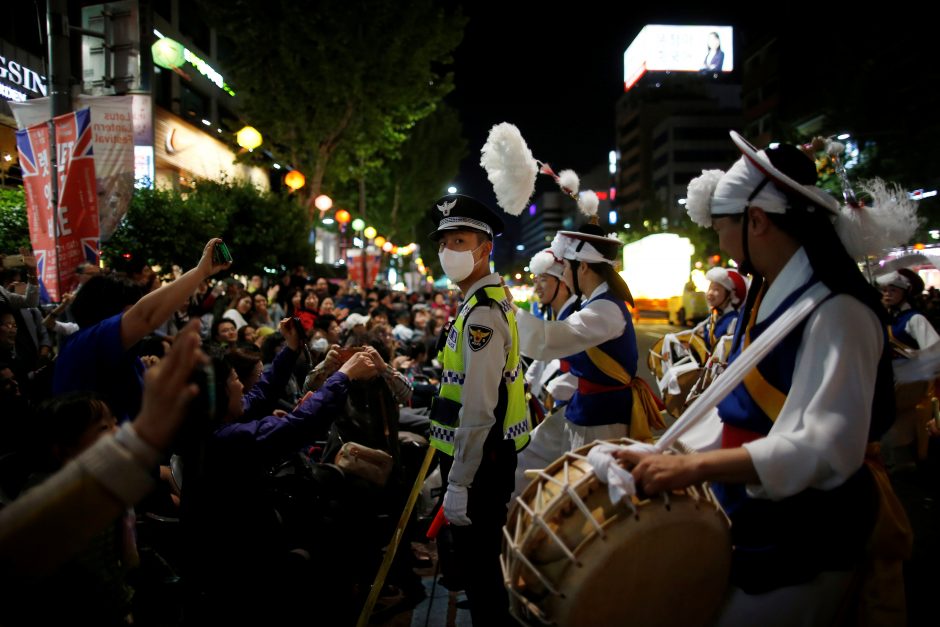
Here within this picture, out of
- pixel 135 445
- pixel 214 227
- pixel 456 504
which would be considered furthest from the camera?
pixel 214 227

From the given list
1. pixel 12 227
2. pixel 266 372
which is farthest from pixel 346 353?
pixel 12 227

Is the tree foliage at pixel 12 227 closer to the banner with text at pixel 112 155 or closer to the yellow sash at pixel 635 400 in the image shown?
the banner with text at pixel 112 155

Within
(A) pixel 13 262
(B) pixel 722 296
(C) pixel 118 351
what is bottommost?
(C) pixel 118 351

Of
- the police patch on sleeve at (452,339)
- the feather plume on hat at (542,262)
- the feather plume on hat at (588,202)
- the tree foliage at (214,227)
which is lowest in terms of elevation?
the police patch on sleeve at (452,339)

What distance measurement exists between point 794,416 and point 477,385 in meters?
1.36

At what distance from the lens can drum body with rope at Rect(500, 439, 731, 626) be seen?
155cm

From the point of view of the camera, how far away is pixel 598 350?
11.9ft

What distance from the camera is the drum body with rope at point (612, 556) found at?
155 centimetres

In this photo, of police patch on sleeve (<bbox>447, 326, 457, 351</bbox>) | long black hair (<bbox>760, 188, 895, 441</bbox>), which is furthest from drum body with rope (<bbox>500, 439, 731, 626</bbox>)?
police patch on sleeve (<bbox>447, 326, 457, 351</bbox>)

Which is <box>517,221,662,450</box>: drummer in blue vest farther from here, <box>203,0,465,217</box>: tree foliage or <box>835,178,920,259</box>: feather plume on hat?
<box>203,0,465,217</box>: tree foliage

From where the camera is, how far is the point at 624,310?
3701 mm

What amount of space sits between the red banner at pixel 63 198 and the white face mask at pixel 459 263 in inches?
193

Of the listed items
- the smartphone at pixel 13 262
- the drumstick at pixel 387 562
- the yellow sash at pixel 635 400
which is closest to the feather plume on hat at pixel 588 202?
the yellow sash at pixel 635 400

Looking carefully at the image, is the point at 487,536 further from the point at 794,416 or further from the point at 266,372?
the point at 266,372
